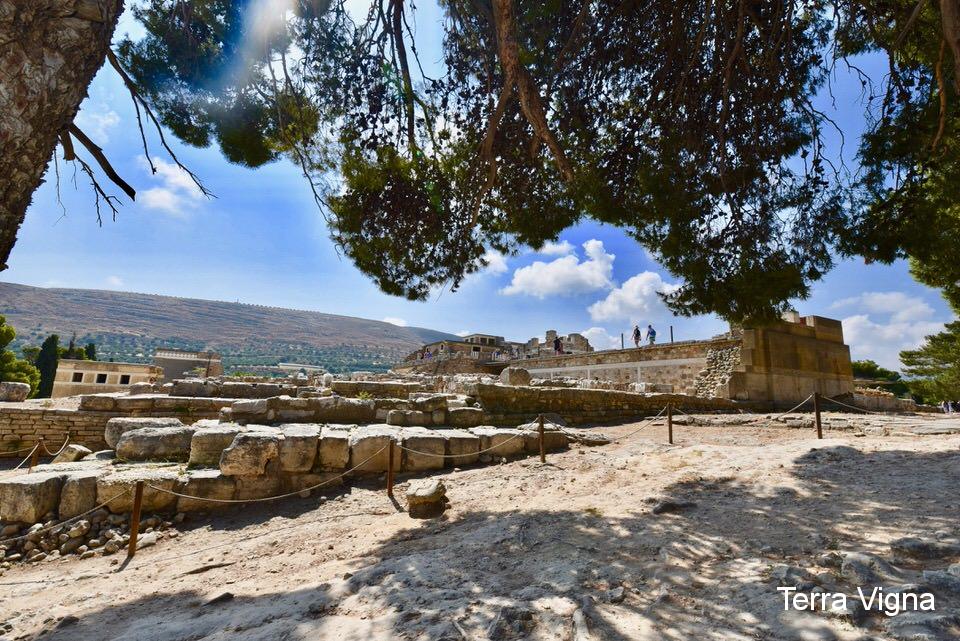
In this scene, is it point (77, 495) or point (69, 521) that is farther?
point (77, 495)

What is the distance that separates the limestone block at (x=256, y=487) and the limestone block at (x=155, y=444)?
1665 mm

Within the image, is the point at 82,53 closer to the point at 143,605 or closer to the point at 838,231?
the point at 143,605

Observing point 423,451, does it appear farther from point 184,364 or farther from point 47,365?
point 47,365

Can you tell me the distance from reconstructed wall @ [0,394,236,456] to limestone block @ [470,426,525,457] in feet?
23.2

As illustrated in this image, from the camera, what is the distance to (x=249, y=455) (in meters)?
6.29

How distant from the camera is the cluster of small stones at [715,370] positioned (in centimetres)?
1599

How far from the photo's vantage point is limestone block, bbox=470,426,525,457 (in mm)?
8297

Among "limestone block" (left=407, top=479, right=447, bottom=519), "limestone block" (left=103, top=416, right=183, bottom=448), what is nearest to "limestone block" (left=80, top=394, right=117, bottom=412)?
"limestone block" (left=103, top=416, right=183, bottom=448)

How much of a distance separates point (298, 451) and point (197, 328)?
578 ft

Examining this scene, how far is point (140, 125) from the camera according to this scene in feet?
14.9

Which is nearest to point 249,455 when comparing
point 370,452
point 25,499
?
point 370,452

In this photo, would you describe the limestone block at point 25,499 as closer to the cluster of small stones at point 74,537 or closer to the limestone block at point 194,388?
the cluster of small stones at point 74,537

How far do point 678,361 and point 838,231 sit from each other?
12.7 metres

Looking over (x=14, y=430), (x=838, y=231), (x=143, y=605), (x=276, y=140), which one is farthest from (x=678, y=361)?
(x=14, y=430)
